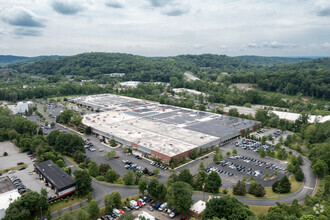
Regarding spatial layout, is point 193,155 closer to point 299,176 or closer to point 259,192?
point 259,192

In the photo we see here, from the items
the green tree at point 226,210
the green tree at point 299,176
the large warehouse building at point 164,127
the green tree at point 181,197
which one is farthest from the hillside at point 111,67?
the green tree at point 226,210

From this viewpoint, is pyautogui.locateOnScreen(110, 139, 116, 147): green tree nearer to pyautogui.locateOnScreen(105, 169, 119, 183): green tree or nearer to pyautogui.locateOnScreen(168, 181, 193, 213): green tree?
pyautogui.locateOnScreen(105, 169, 119, 183): green tree

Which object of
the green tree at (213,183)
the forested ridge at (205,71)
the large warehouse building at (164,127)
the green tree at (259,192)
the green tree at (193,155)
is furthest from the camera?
the forested ridge at (205,71)

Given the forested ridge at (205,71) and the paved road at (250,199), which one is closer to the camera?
the paved road at (250,199)

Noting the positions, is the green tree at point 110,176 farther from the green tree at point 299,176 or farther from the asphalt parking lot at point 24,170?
the green tree at point 299,176

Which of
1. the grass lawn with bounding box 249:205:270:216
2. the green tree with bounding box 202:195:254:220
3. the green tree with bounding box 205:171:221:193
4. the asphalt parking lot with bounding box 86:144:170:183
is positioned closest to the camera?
the green tree with bounding box 202:195:254:220

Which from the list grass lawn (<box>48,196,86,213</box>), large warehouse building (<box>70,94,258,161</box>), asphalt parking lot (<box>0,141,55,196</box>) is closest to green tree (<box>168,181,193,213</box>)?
grass lawn (<box>48,196,86,213</box>)

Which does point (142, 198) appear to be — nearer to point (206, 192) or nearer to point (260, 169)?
point (206, 192)
